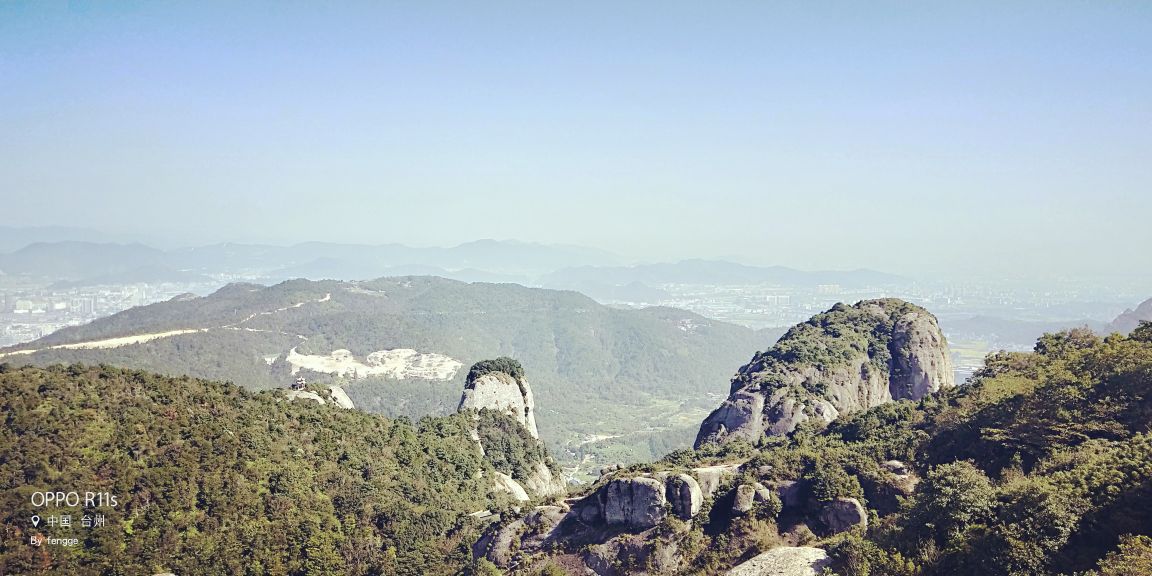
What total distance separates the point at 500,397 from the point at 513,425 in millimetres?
5463

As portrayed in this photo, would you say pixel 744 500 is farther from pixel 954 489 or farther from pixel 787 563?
pixel 954 489

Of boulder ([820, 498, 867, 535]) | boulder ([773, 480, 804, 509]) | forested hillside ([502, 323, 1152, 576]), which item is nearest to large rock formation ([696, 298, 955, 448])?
forested hillside ([502, 323, 1152, 576])

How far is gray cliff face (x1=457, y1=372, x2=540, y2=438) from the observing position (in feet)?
277

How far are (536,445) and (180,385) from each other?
3723cm

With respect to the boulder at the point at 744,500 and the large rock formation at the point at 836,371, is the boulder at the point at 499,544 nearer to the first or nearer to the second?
the boulder at the point at 744,500

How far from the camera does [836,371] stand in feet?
248

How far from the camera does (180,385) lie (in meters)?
62.4

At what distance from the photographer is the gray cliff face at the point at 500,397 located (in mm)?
84562

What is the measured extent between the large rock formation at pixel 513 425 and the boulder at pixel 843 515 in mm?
34653

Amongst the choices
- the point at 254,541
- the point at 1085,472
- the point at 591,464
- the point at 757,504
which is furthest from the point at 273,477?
the point at 591,464

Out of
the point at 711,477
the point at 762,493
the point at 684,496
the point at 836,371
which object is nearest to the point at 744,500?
the point at 762,493

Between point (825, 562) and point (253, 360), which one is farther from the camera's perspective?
point (253, 360)

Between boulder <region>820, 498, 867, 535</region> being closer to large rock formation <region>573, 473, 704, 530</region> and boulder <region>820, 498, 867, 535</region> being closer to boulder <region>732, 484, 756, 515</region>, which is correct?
boulder <region>732, 484, 756, 515</region>

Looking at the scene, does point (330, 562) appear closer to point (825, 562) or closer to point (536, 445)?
point (825, 562)
